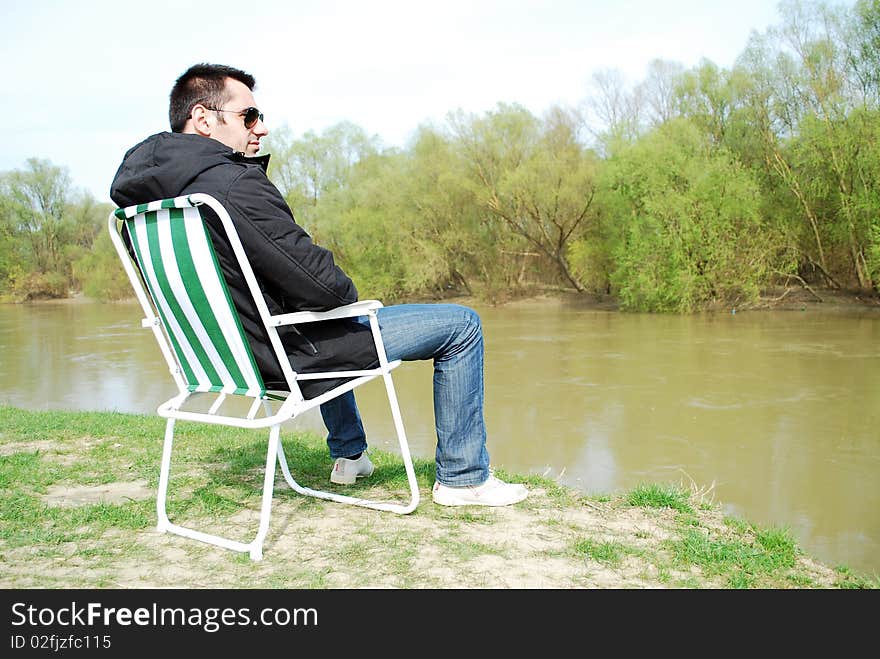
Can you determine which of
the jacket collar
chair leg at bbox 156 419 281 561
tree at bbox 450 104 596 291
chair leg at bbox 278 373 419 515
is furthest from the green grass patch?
tree at bbox 450 104 596 291

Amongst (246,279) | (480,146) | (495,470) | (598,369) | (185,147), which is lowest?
(598,369)

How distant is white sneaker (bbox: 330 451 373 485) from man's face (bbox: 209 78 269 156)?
5.18 ft

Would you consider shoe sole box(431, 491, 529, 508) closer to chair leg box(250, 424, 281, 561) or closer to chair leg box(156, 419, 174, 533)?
chair leg box(250, 424, 281, 561)

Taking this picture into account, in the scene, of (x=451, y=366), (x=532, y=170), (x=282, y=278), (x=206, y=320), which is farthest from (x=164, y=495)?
(x=532, y=170)

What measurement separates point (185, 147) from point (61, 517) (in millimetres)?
1619

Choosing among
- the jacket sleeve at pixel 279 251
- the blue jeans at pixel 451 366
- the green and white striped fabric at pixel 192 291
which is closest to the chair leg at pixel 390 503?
the blue jeans at pixel 451 366

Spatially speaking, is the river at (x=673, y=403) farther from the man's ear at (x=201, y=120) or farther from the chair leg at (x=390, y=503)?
the man's ear at (x=201, y=120)

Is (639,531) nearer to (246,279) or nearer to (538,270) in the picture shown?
(246,279)

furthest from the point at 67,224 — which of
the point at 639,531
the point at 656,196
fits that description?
the point at 639,531

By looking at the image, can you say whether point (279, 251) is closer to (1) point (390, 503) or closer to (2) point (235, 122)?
(2) point (235, 122)

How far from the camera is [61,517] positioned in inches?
121

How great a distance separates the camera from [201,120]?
2936mm

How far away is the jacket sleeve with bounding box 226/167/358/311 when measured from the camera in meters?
2.60

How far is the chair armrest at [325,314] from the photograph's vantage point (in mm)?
2625
